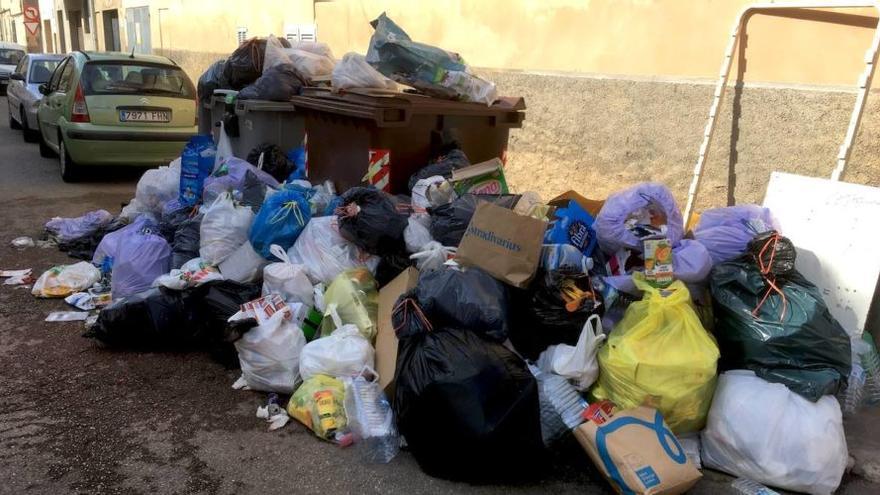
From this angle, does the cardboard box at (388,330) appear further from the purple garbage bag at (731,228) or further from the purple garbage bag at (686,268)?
the purple garbage bag at (731,228)

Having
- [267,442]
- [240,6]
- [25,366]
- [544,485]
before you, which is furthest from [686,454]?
[240,6]

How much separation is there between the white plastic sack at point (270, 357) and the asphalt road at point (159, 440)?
0.10 meters

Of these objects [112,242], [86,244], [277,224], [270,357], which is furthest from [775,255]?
[86,244]

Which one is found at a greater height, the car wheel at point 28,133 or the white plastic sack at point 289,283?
the white plastic sack at point 289,283

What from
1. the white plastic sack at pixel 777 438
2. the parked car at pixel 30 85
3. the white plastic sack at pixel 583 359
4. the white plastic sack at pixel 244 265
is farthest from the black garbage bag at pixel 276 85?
the parked car at pixel 30 85

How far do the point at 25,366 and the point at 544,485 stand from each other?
2699 mm

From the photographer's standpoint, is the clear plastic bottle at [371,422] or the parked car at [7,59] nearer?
the clear plastic bottle at [371,422]

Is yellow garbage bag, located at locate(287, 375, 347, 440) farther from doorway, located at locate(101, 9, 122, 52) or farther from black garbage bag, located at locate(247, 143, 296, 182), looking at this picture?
doorway, located at locate(101, 9, 122, 52)

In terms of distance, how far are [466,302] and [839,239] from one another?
1984 mm

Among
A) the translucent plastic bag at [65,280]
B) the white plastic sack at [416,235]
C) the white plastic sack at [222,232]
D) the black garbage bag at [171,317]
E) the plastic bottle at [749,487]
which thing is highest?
the white plastic sack at [416,235]

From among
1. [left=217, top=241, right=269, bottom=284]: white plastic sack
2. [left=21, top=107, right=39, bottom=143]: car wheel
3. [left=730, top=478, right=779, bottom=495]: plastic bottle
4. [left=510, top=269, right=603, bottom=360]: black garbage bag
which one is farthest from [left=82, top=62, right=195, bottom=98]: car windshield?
[left=730, top=478, right=779, bottom=495]: plastic bottle

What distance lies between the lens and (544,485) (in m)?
2.64

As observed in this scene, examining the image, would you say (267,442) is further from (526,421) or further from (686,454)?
(686,454)

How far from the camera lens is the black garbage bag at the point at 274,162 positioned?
539cm
